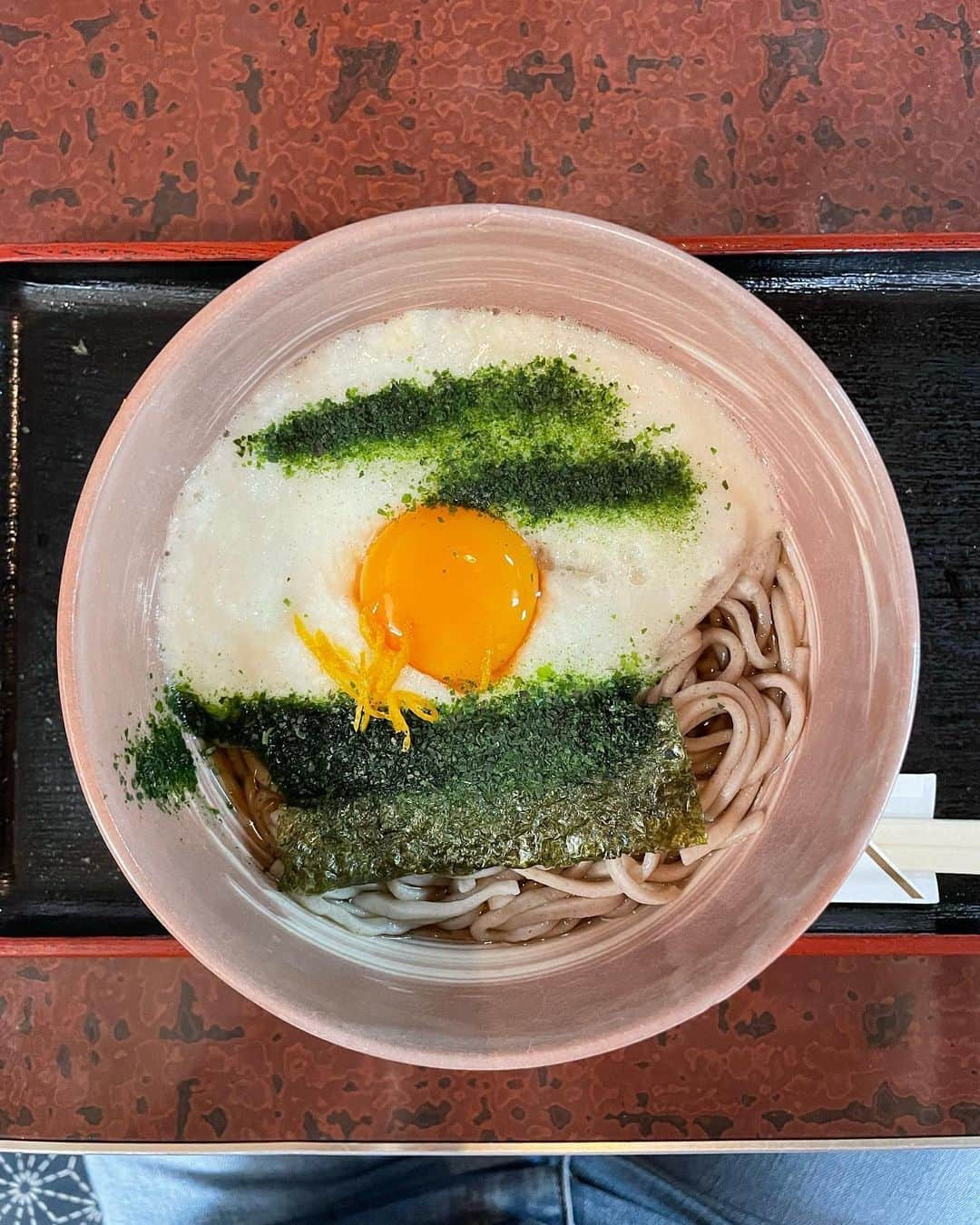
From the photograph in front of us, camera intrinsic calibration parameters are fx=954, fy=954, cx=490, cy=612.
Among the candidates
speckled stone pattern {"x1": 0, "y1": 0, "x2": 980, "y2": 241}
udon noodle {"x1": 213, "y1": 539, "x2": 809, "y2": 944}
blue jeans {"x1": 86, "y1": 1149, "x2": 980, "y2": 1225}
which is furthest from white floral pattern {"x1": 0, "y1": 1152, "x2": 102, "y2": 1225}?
speckled stone pattern {"x1": 0, "y1": 0, "x2": 980, "y2": 241}

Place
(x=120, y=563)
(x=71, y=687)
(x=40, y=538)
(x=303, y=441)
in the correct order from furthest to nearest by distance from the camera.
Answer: (x=40, y=538) → (x=303, y=441) → (x=120, y=563) → (x=71, y=687)

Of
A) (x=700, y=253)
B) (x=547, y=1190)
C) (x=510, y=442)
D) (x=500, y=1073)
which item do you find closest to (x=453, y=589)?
(x=510, y=442)

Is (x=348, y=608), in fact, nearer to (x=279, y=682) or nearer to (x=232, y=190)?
(x=279, y=682)

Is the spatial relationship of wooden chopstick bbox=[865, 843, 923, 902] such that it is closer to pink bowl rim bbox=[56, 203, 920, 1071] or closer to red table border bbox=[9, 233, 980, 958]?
red table border bbox=[9, 233, 980, 958]

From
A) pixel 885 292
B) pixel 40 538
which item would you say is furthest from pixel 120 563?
pixel 885 292

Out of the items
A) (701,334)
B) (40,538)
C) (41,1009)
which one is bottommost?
(41,1009)

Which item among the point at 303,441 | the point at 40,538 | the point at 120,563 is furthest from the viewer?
→ the point at 40,538

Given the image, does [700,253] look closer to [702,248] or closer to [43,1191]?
[702,248]
